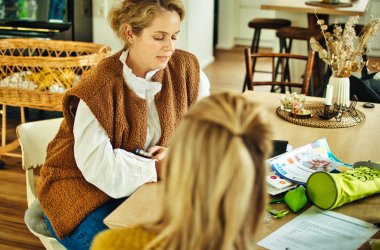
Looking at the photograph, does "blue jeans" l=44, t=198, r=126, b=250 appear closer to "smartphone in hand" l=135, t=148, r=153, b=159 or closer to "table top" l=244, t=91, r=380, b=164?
"smartphone in hand" l=135, t=148, r=153, b=159

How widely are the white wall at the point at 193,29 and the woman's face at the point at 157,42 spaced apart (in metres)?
2.31

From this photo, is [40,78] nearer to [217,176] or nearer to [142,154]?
[142,154]

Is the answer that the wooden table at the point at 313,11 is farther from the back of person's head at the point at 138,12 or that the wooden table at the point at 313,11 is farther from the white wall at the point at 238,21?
the back of person's head at the point at 138,12

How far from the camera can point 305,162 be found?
1.81 meters

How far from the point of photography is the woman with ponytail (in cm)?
85

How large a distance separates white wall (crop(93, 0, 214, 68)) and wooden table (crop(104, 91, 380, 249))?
74.6 inches

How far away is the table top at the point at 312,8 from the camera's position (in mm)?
4305

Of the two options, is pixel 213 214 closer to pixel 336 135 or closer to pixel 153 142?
pixel 153 142

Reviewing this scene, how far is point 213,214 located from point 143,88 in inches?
44.0

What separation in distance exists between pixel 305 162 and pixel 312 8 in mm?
2840

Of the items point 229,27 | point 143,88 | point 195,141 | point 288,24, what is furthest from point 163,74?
point 229,27

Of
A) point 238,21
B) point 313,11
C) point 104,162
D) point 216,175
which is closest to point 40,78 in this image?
point 104,162

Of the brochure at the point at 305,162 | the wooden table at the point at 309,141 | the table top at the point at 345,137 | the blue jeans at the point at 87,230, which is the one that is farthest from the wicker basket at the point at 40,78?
the brochure at the point at 305,162

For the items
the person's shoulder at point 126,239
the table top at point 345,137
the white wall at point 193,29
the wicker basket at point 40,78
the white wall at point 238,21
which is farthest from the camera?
the white wall at point 238,21
